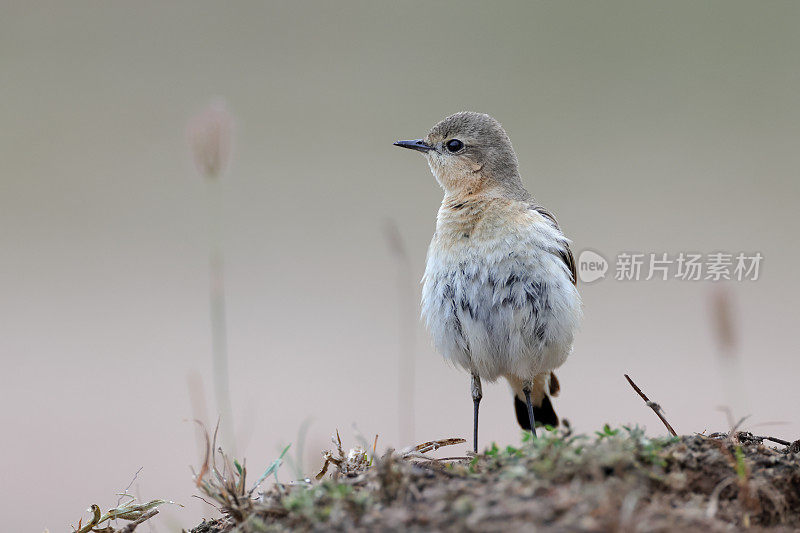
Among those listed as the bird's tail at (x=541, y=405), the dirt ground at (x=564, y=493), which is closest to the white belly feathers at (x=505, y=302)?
the bird's tail at (x=541, y=405)

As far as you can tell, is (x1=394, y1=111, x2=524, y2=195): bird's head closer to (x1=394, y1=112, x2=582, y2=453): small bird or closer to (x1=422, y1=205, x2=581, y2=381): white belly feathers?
(x1=394, y1=112, x2=582, y2=453): small bird

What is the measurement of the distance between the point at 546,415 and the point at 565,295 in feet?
5.13

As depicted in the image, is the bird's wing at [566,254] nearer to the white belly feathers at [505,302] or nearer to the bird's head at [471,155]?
the white belly feathers at [505,302]

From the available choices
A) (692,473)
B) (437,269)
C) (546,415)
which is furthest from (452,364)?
(692,473)

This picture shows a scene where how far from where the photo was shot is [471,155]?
6316 millimetres

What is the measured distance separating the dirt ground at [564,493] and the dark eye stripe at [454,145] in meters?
3.51

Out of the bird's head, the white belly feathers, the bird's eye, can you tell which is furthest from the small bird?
the bird's eye

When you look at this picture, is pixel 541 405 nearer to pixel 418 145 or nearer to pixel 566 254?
pixel 566 254

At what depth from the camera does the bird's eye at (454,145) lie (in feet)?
21.1

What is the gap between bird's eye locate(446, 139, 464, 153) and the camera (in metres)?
6.43

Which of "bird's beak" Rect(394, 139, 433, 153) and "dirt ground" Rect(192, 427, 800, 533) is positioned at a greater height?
"bird's beak" Rect(394, 139, 433, 153)

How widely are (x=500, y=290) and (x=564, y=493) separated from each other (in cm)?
285

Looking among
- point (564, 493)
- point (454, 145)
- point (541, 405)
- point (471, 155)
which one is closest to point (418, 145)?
point (454, 145)

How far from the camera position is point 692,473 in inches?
116
